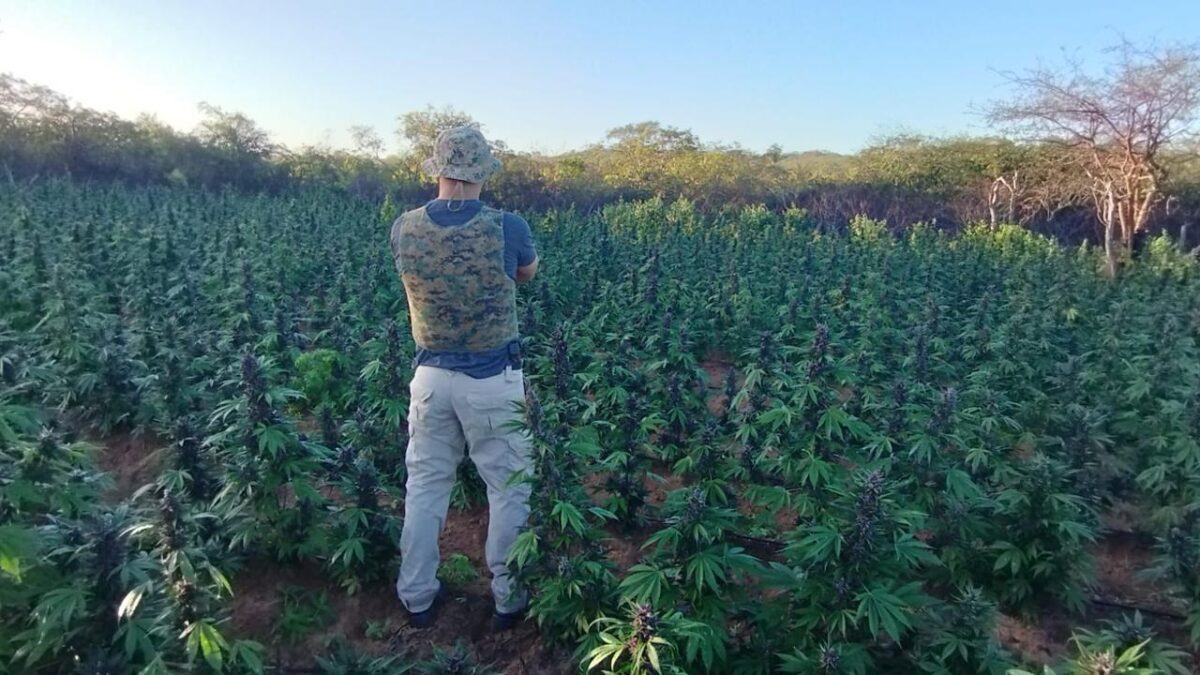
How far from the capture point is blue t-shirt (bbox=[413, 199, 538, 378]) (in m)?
3.05

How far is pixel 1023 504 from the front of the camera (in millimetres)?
3396

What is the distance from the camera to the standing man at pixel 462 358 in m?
3.03

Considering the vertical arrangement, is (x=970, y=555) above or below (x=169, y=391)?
below

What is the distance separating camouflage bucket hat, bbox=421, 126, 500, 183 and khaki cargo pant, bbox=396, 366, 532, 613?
2.64ft

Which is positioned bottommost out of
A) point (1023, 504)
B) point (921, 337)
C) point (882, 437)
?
point (1023, 504)

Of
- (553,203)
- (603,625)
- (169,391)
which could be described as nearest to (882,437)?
(603,625)

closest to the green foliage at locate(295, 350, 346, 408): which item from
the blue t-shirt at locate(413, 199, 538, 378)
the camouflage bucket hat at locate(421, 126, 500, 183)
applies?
the blue t-shirt at locate(413, 199, 538, 378)

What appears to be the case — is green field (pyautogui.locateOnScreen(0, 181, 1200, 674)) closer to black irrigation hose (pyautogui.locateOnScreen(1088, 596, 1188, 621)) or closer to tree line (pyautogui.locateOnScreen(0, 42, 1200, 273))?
black irrigation hose (pyautogui.locateOnScreen(1088, 596, 1188, 621))

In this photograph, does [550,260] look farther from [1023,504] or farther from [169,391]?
[1023,504]

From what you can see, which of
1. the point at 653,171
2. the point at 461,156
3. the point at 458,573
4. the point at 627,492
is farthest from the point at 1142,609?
the point at 653,171

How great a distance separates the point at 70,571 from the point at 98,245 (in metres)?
7.40

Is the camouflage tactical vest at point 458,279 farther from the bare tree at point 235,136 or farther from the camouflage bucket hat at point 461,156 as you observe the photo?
the bare tree at point 235,136

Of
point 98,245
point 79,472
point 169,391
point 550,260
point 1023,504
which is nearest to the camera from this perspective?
point 79,472

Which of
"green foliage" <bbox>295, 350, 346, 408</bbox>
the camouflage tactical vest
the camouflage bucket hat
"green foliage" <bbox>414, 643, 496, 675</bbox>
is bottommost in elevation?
"green foliage" <bbox>414, 643, 496, 675</bbox>
